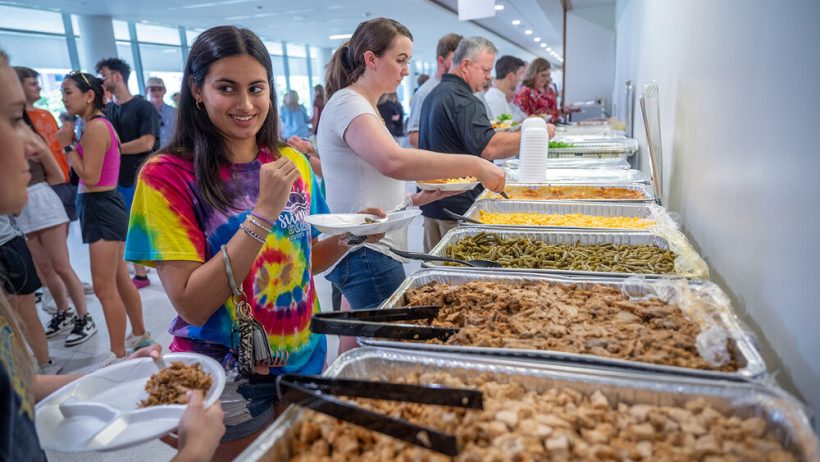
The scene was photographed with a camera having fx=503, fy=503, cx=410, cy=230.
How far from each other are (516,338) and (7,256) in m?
2.77

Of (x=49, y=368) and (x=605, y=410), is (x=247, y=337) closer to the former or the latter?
(x=605, y=410)

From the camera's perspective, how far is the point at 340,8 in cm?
959

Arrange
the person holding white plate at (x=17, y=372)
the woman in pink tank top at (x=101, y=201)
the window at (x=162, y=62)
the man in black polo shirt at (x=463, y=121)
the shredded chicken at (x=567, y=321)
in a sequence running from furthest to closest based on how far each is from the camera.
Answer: the window at (x=162, y=62) < the woman in pink tank top at (x=101, y=201) < the man in black polo shirt at (x=463, y=121) < the shredded chicken at (x=567, y=321) < the person holding white plate at (x=17, y=372)

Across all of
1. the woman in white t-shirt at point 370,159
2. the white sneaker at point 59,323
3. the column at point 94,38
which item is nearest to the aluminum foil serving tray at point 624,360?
the woman in white t-shirt at point 370,159

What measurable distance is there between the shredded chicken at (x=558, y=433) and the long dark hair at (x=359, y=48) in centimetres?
146

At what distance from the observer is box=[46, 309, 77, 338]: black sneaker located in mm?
3578

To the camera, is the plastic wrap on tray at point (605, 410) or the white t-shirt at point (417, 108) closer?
the plastic wrap on tray at point (605, 410)

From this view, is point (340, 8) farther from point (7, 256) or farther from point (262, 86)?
point (262, 86)

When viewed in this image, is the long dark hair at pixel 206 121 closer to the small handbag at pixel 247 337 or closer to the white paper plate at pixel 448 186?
the small handbag at pixel 247 337

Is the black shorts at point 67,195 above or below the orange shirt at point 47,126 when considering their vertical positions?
below

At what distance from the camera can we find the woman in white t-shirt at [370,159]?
185 centimetres

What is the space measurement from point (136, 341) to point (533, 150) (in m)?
2.79

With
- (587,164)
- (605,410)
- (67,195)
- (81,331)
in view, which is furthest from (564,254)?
(67,195)

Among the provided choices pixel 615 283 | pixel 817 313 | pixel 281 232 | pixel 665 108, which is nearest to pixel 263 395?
pixel 281 232
